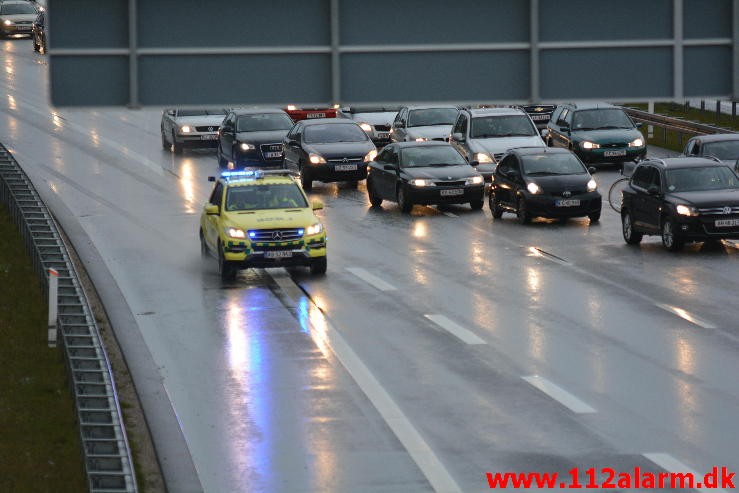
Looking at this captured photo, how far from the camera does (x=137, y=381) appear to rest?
20000 mm

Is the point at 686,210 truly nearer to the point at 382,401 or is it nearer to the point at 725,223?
the point at 725,223

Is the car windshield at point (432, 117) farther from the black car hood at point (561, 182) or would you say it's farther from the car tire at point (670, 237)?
the car tire at point (670, 237)

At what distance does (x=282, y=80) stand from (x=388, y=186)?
19745 mm

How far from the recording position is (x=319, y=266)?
27938mm

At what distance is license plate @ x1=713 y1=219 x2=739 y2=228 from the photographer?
2944 centimetres

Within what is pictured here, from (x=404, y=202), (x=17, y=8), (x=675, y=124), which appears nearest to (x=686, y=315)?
(x=404, y=202)

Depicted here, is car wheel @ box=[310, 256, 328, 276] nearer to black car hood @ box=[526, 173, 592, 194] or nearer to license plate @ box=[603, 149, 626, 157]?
black car hood @ box=[526, 173, 592, 194]

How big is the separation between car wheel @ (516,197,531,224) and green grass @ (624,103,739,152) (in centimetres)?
1536

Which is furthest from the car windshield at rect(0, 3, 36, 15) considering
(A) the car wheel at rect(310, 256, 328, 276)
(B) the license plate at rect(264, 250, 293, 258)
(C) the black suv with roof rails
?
(B) the license plate at rect(264, 250, 293, 258)

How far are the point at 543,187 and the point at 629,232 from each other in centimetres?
308

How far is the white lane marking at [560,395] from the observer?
18.0 metres

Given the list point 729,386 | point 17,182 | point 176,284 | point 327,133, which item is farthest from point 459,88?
point 327,133

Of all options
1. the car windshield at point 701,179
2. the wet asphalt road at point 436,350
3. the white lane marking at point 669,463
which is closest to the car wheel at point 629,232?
the wet asphalt road at point 436,350

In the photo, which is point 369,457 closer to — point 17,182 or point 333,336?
point 333,336
